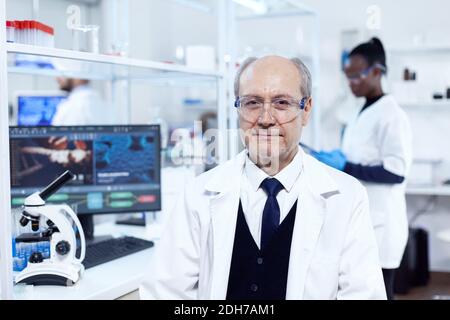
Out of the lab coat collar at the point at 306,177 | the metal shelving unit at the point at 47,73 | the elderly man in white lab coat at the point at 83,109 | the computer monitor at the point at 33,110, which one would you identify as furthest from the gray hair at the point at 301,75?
the elderly man in white lab coat at the point at 83,109

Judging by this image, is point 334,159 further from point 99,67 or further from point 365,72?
point 99,67

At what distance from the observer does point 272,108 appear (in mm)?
1101

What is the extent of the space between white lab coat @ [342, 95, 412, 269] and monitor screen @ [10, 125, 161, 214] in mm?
876

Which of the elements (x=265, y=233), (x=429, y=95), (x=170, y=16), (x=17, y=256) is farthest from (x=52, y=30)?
(x=170, y=16)

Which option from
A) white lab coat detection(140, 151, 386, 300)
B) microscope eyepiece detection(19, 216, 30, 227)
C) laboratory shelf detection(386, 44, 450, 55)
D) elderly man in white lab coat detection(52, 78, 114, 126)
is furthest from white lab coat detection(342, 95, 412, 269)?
laboratory shelf detection(386, 44, 450, 55)

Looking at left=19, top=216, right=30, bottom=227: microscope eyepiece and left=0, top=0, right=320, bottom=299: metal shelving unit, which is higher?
left=0, top=0, right=320, bottom=299: metal shelving unit

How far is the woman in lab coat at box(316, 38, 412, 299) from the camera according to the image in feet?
6.95

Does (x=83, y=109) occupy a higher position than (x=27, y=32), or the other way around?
(x=27, y=32)

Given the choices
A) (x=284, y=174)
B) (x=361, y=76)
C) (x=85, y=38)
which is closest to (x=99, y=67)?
(x=85, y=38)

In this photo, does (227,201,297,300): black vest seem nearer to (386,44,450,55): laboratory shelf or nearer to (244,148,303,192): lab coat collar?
(244,148,303,192): lab coat collar

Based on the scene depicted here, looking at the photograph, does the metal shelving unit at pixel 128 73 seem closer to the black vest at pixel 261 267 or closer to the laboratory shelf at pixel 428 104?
the black vest at pixel 261 267

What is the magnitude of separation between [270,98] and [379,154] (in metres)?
1.23

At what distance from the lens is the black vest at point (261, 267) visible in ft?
3.66

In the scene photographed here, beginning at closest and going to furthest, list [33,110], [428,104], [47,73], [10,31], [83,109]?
[10,31]
[47,73]
[33,110]
[83,109]
[428,104]
